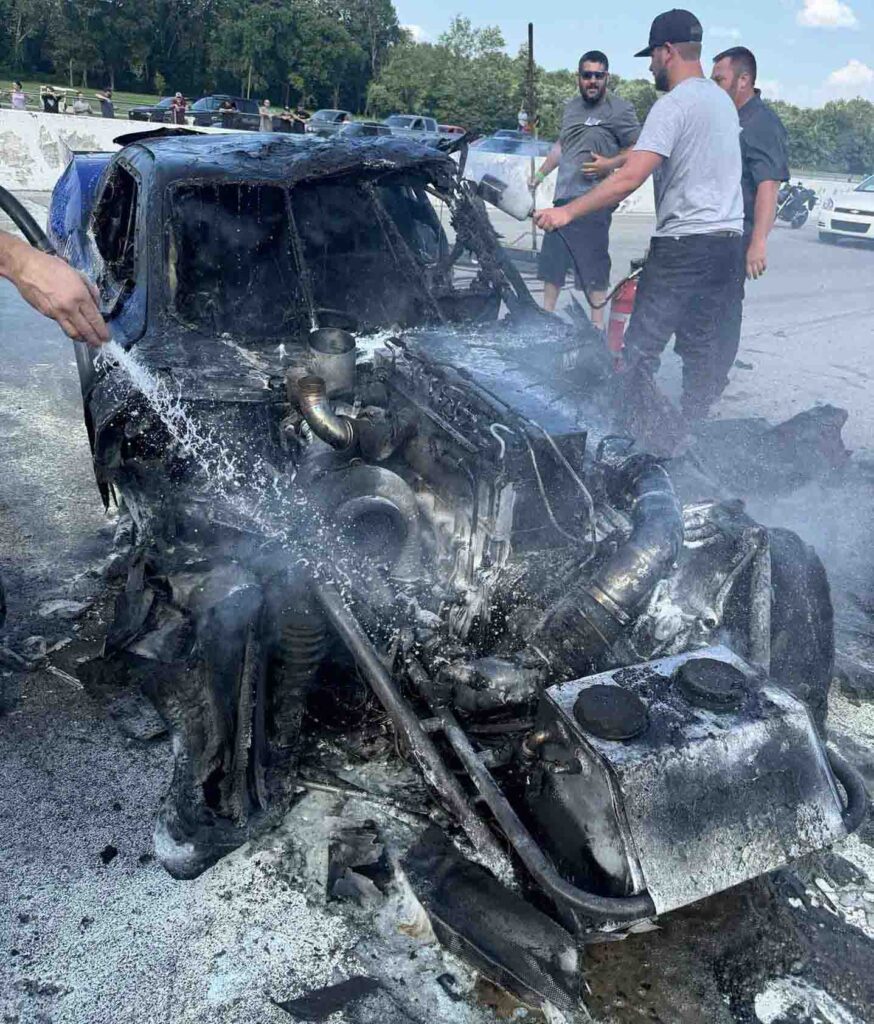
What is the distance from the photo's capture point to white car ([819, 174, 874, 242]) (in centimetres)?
1625

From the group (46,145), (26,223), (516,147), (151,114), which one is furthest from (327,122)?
(26,223)

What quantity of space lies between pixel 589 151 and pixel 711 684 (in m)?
5.71

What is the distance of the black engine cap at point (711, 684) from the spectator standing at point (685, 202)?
1.97 metres

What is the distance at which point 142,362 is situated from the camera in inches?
123

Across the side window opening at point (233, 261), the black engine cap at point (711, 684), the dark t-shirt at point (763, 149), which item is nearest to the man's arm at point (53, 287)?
the side window opening at point (233, 261)

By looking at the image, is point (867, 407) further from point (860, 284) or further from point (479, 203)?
point (860, 284)

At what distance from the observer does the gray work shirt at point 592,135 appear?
6715 mm

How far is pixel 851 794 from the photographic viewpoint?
2.26 meters

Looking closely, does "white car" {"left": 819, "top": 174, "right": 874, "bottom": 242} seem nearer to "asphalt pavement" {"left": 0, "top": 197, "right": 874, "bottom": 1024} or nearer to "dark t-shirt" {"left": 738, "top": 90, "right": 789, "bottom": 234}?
"dark t-shirt" {"left": 738, "top": 90, "right": 789, "bottom": 234}

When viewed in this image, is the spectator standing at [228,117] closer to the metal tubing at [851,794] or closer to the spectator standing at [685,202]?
the spectator standing at [685,202]

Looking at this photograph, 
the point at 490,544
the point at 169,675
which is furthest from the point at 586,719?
the point at 169,675

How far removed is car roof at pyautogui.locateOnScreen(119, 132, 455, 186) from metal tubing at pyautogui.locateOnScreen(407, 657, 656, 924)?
2.67 m

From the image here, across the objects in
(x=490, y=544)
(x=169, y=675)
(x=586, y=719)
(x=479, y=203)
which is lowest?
(x=169, y=675)

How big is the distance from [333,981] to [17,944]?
0.89m
